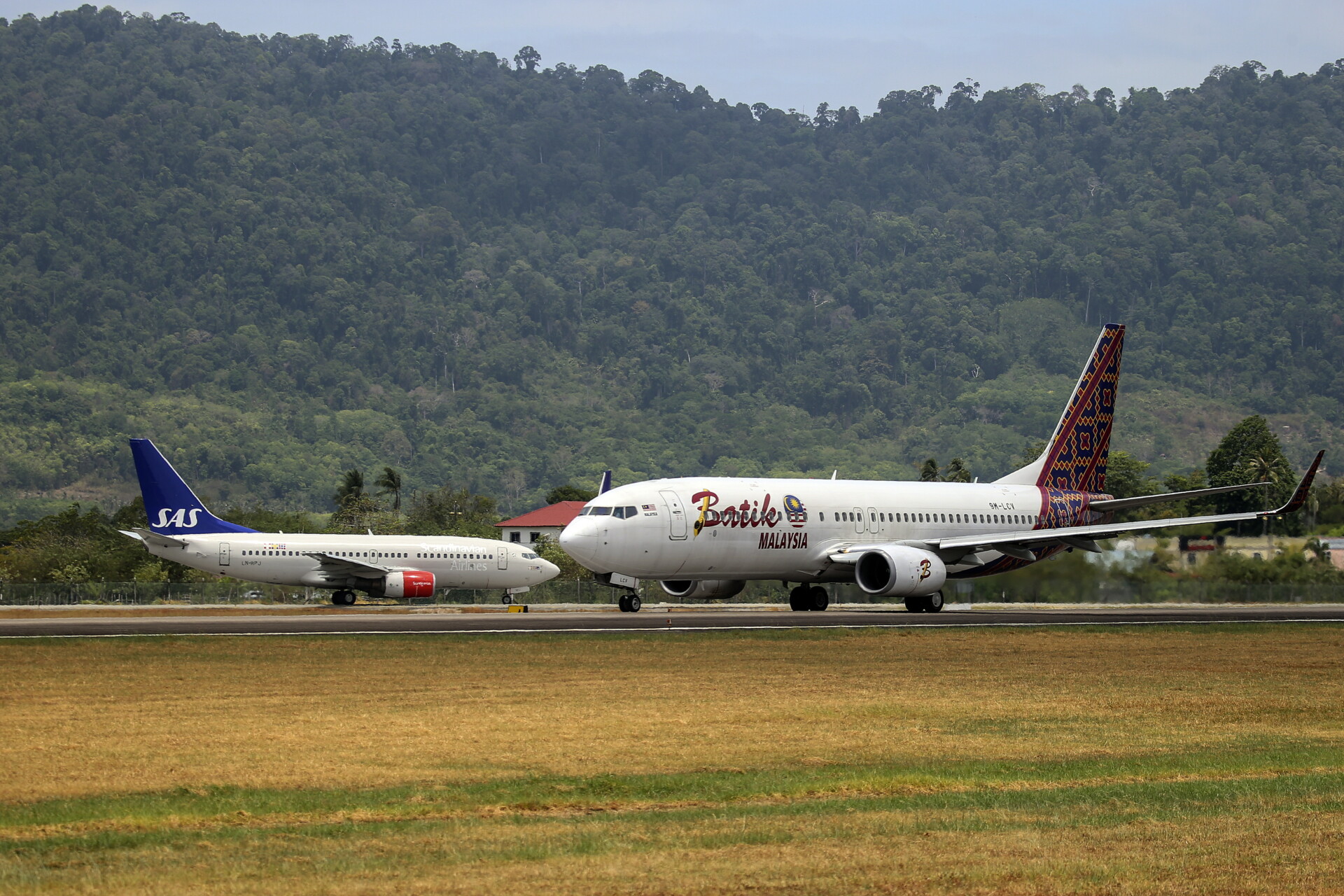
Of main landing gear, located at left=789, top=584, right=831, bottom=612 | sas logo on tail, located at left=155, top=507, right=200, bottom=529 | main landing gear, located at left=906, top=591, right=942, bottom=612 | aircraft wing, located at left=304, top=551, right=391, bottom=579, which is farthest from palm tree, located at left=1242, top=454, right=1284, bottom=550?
sas logo on tail, located at left=155, top=507, right=200, bottom=529

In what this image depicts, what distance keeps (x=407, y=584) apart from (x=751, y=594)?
15370mm

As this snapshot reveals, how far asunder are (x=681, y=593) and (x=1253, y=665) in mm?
22744

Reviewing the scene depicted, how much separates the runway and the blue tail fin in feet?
52.0

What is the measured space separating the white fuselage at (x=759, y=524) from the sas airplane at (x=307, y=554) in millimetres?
21781

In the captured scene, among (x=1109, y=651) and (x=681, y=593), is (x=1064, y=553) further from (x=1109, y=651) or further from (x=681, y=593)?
(x=1109, y=651)

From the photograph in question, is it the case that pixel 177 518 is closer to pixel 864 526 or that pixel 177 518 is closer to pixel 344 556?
pixel 344 556

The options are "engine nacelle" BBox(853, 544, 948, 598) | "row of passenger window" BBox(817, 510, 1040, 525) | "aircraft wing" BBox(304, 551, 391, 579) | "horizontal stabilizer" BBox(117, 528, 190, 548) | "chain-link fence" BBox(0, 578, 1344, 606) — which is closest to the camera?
"engine nacelle" BBox(853, 544, 948, 598)

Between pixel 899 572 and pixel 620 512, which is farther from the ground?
pixel 620 512

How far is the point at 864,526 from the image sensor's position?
47281 mm

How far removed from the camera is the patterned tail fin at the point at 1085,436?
54.4m

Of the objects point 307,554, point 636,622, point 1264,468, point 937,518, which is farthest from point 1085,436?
point 1264,468

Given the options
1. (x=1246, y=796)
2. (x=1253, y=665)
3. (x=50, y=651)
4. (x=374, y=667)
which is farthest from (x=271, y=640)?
(x=1246, y=796)

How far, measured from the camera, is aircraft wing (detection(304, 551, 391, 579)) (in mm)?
63562

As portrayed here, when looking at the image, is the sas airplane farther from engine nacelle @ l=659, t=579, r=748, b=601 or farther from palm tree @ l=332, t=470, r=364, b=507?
palm tree @ l=332, t=470, r=364, b=507
